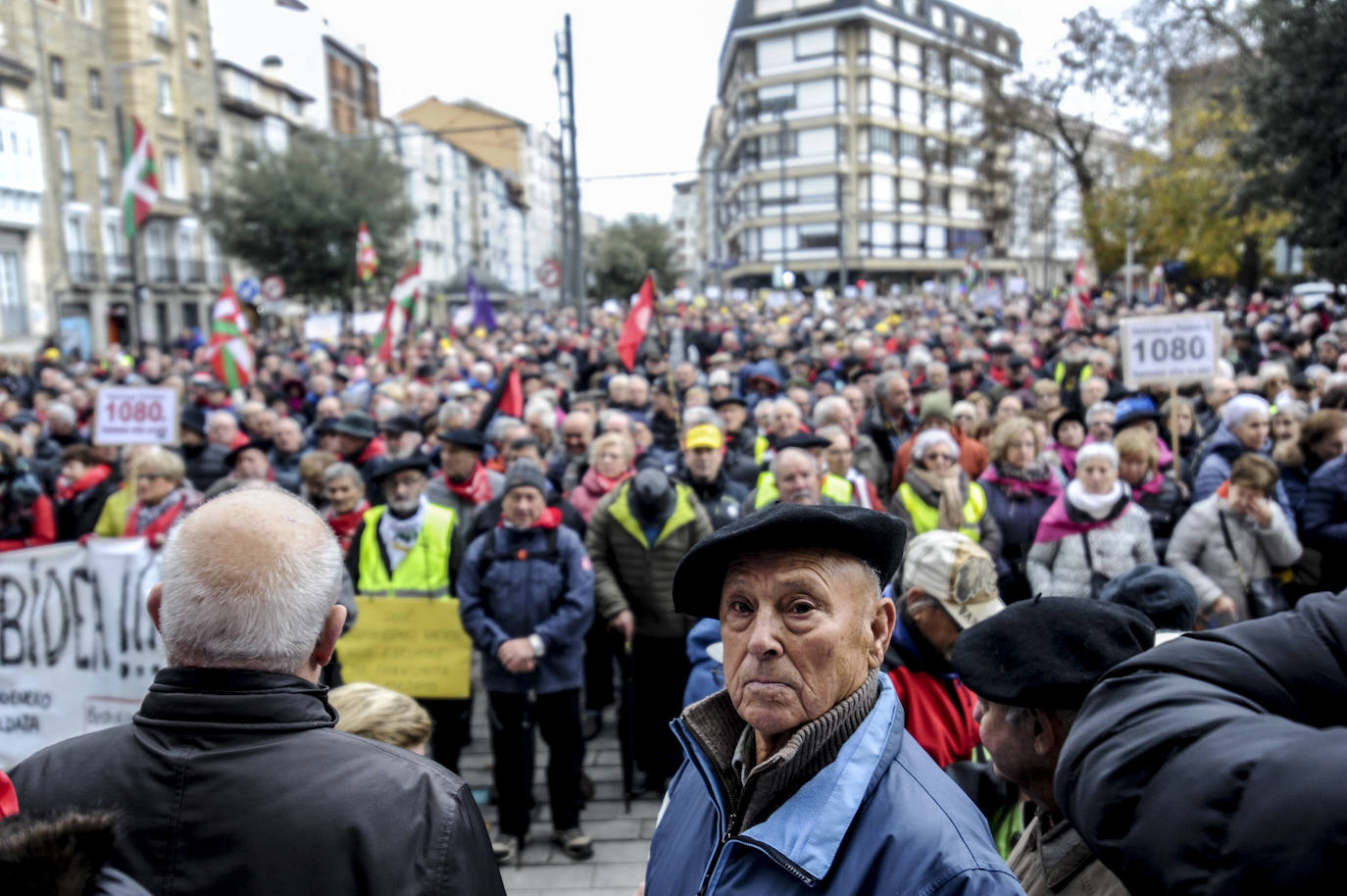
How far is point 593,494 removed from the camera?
21.7 ft

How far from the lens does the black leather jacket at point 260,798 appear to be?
1.68 m

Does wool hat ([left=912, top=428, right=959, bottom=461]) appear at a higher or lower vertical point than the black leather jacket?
higher

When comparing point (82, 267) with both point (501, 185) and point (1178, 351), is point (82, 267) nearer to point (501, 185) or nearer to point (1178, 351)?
point (1178, 351)

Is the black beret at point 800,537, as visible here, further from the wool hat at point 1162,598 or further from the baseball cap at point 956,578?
the wool hat at point 1162,598

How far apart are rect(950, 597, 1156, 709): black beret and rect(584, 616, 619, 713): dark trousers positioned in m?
4.34

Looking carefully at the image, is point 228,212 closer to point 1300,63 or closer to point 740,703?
point 1300,63

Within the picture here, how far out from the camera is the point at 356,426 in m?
7.57

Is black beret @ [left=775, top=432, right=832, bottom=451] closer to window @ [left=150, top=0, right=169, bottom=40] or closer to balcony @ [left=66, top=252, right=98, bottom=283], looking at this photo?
window @ [left=150, top=0, right=169, bottom=40]

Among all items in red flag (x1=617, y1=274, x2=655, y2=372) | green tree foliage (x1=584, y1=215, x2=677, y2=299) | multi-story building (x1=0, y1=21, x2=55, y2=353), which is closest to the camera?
multi-story building (x1=0, y1=21, x2=55, y2=353)

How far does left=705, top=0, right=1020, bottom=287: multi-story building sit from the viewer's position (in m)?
67.8

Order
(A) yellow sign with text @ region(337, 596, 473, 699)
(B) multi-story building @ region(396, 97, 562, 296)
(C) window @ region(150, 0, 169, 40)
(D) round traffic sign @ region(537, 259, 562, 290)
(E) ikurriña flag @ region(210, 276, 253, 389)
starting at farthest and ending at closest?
(B) multi-story building @ region(396, 97, 562, 296) < (C) window @ region(150, 0, 169, 40) < (D) round traffic sign @ region(537, 259, 562, 290) < (E) ikurriña flag @ region(210, 276, 253, 389) < (A) yellow sign with text @ region(337, 596, 473, 699)

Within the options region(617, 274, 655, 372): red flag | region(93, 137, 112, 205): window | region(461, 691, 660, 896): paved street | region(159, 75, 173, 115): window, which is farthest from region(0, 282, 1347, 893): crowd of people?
region(159, 75, 173, 115): window

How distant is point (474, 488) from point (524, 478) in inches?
58.2

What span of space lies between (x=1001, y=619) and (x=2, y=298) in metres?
33.5
